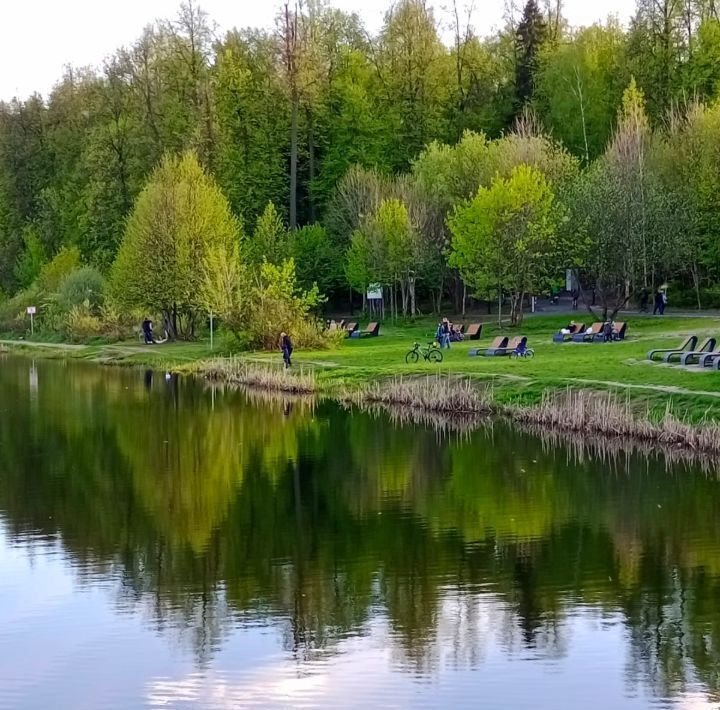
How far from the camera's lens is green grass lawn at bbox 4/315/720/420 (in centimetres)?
2781

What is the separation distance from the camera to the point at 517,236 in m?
50.3

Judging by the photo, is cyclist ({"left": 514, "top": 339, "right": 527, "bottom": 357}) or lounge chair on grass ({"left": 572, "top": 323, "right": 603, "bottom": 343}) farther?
lounge chair on grass ({"left": 572, "top": 323, "right": 603, "bottom": 343})

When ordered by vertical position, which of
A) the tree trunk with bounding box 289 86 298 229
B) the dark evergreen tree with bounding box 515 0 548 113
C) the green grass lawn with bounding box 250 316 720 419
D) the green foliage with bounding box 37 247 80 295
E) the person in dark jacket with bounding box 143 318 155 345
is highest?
the dark evergreen tree with bounding box 515 0 548 113

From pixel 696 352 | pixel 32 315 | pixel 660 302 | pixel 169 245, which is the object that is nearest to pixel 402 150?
pixel 169 245

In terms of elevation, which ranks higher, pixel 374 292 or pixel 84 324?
pixel 374 292

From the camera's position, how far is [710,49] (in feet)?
201

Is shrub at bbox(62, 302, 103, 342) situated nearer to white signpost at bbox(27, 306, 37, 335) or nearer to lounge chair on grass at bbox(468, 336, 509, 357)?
white signpost at bbox(27, 306, 37, 335)

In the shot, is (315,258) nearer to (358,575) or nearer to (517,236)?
(517,236)

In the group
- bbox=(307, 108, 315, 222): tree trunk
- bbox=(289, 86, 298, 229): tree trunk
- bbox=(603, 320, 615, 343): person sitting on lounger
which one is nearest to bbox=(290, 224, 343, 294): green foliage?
bbox=(289, 86, 298, 229): tree trunk

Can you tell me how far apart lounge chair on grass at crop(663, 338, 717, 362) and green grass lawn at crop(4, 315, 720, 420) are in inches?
31.5

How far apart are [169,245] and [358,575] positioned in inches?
1757

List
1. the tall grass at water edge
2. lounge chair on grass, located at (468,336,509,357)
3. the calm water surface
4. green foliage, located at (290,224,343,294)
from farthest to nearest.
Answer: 1. green foliage, located at (290,224,343,294)
2. lounge chair on grass, located at (468,336,509,357)
3. the tall grass at water edge
4. the calm water surface

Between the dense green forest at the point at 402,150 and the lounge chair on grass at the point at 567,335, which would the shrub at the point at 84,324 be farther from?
the lounge chair on grass at the point at 567,335

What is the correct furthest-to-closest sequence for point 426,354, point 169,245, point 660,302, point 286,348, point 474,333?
point 169,245 < point 660,302 < point 474,333 < point 286,348 < point 426,354
